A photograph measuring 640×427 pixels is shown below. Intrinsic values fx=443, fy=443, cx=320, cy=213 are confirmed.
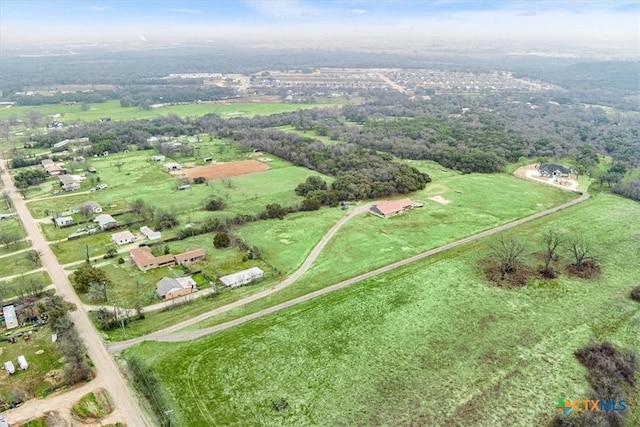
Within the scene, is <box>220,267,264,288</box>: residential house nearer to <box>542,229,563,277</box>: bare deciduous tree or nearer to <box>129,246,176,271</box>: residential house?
<box>129,246,176,271</box>: residential house

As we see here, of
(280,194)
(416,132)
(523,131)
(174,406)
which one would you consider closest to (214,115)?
(416,132)

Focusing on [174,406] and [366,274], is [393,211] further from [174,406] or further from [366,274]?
[174,406]

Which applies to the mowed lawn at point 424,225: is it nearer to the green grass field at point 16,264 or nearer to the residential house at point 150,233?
the residential house at point 150,233

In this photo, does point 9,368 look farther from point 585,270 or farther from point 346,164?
point 346,164

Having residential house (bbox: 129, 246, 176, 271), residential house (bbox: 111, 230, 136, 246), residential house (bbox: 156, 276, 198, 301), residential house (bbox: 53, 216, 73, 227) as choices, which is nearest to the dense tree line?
residential house (bbox: 129, 246, 176, 271)

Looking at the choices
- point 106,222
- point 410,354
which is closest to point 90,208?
point 106,222

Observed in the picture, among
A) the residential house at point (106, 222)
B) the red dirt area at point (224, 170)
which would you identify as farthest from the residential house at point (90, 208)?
the red dirt area at point (224, 170)
